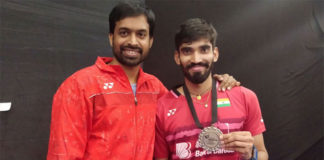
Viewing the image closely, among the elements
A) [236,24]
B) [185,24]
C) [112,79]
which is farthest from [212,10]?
[112,79]

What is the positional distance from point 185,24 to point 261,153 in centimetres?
101

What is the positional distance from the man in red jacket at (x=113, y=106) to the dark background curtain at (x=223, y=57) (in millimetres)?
766

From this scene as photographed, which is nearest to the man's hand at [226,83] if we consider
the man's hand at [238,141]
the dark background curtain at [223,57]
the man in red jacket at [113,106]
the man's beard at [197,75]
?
the man's beard at [197,75]

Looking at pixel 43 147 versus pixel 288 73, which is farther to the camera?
pixel 288 73

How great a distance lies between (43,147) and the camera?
207 cm

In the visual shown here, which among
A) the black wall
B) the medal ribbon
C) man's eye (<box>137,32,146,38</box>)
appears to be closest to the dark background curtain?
the black wall

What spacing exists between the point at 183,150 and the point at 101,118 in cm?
56

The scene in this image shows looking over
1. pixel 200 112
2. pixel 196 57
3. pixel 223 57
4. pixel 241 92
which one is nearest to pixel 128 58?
pixel 196 57

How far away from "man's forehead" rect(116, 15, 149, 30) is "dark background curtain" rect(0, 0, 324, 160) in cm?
94

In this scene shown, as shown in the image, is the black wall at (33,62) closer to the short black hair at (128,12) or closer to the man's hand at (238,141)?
the short black hair at (128,12)

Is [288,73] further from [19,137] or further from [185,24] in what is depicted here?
[19,137]

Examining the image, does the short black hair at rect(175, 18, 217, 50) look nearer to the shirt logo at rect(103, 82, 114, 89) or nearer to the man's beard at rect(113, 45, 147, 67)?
the man's beard at rect(113, 45, 147, 67)

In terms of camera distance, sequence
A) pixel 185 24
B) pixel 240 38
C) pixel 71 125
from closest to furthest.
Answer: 1. pixel 71 125
2. pixel 185 24
3. pixel 240 38

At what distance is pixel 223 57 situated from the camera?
2643 mm
